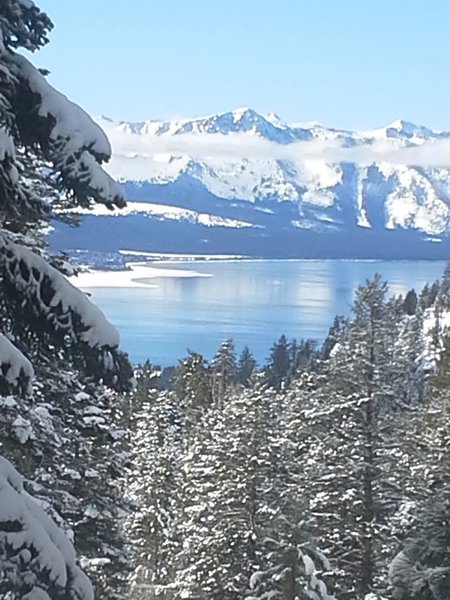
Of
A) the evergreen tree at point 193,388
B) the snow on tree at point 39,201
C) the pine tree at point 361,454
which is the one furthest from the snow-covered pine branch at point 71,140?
the evergreen tree at point 193,388

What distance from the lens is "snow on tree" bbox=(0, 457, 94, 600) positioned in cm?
415

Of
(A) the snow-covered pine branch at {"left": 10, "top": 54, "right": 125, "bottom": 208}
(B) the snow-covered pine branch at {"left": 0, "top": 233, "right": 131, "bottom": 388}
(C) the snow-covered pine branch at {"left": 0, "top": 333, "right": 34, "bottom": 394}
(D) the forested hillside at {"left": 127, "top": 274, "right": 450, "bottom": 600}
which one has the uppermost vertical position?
(A) the snow-covered pine branch at {"left": 10, "top": 54, "right": 125, "bottom": 208}

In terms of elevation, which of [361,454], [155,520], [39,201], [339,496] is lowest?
[155,520]

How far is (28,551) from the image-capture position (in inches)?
164

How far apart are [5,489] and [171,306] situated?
190 meters

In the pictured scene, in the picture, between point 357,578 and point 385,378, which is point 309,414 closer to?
point 385,378

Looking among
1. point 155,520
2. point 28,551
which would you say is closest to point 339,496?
point 28,551

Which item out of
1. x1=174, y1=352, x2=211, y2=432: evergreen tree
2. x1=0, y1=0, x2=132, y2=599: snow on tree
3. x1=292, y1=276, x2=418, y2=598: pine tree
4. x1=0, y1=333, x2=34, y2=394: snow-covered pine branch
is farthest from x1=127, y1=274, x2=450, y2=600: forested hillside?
x1=174, y1=352, x2=211, y2=432: evergreen tree

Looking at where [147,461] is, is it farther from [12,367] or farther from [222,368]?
[222,368]

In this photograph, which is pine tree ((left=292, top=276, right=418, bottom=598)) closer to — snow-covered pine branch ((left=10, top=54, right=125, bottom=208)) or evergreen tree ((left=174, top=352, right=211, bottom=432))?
snow-covered pine branch ((left=10, top=54, right=125, bottom=208))

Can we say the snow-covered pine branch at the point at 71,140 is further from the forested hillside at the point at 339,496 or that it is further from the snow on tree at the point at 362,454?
the snow on tree at the point at 362,454

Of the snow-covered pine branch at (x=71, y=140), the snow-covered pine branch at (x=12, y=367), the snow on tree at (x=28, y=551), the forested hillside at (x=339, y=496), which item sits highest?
the snow-covered pine branch at (x=71, y=140)

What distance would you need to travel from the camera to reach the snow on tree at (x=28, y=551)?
4.15 meters

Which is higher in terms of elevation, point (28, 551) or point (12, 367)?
point (12, 367)
